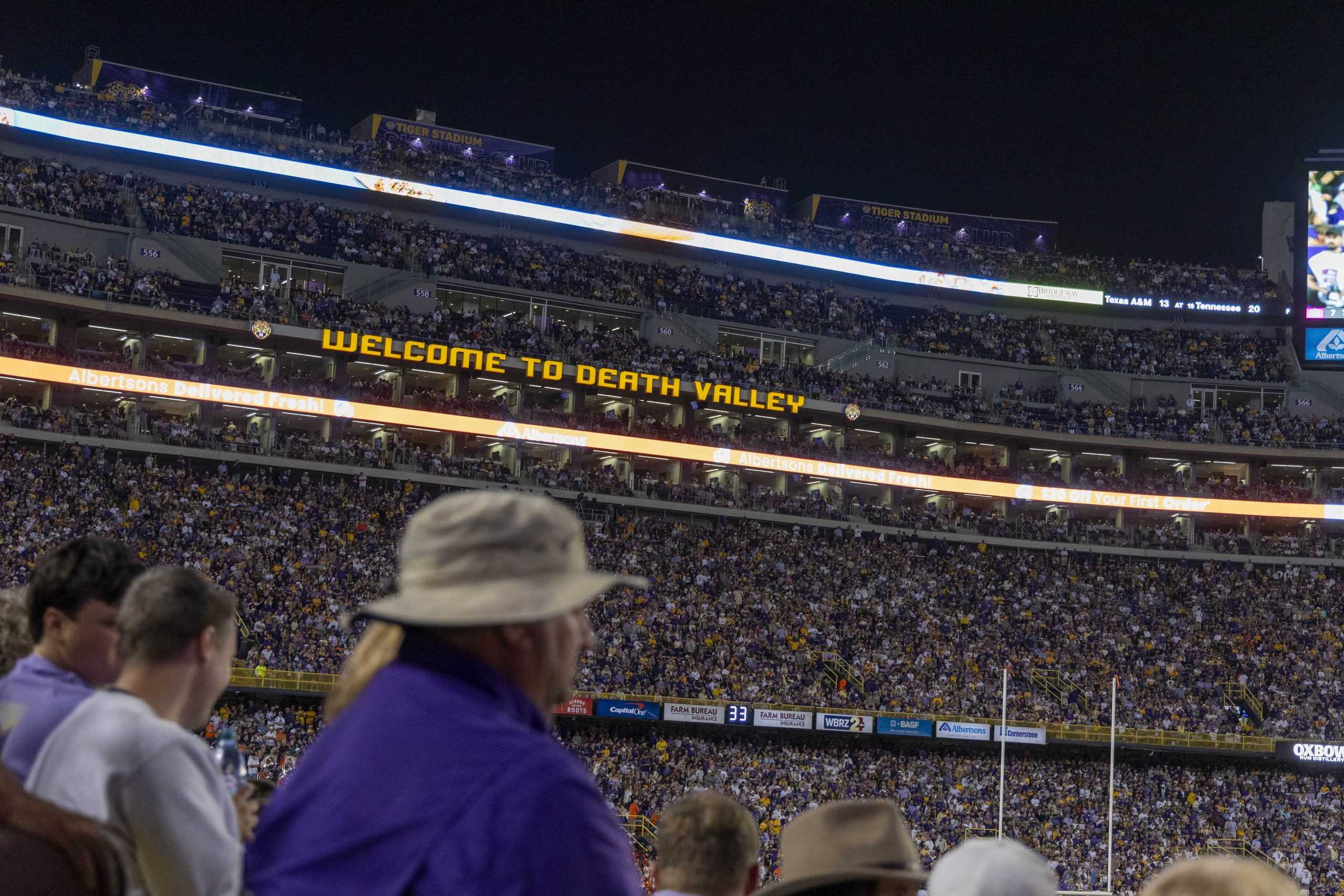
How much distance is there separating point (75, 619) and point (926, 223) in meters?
75.5

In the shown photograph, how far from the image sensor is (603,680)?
138 feet

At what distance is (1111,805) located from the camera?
40250 mm

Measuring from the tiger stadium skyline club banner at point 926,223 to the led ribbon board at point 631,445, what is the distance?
18.0 meters

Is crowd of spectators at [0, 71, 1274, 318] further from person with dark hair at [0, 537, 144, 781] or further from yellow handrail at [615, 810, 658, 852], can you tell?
person with dark hair at [0, 537, 144, 781]

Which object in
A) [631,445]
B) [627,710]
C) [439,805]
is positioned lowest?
[627,710]

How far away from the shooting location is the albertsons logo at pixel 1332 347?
46.2m

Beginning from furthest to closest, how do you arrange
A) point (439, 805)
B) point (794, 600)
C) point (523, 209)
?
point (523, 209)
point (794, 600)
point (439, 805)

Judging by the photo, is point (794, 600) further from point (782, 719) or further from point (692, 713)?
point (692, 713)

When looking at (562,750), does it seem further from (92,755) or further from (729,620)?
(729,620)

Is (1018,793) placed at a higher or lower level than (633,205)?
lower

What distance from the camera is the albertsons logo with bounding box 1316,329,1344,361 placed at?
46153 mm

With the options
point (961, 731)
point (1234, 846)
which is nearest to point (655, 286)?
point (961, 731)

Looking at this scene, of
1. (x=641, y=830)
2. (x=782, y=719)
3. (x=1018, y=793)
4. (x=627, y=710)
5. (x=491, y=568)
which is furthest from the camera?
(x=1018, y=793)

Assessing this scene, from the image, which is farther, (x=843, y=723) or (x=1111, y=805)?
(x=843, y=723)
